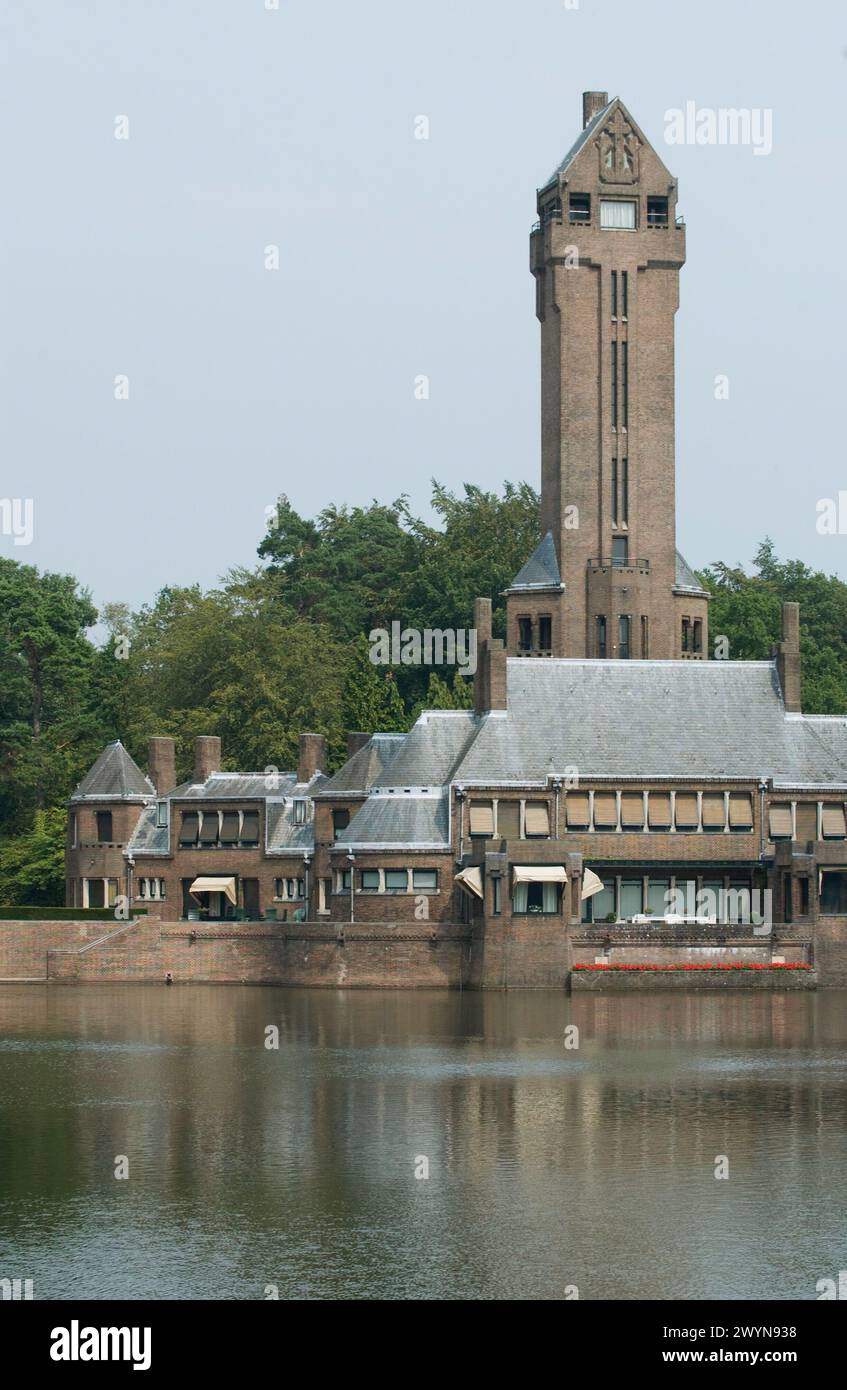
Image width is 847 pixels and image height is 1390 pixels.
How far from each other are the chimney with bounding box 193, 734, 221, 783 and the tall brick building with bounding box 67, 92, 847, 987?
129mm

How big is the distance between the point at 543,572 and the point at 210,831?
18.7 m

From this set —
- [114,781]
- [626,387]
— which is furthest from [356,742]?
[626,387]

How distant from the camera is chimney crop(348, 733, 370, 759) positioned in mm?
94750

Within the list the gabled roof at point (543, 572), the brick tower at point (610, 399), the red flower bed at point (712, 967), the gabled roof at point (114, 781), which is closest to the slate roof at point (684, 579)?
the brick tower at point (610, 399)

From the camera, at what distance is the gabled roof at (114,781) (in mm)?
99938

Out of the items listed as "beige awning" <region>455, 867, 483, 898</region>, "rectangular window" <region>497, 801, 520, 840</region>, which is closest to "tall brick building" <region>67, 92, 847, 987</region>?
"rectangular window" <region>497, 801, 520, 840</region>

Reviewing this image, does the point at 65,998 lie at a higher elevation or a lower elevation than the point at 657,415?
lower

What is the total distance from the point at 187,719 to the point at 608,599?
2595 centimetres

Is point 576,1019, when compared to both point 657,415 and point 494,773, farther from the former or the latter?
point 657,415

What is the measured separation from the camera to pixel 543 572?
100812 millimetres

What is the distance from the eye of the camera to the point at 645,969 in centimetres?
7481

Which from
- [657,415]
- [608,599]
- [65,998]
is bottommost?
[65,998]

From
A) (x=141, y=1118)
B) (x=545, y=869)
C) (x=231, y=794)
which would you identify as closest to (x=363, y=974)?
(x=545, y=869)

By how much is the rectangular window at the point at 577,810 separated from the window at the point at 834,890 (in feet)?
30.1
